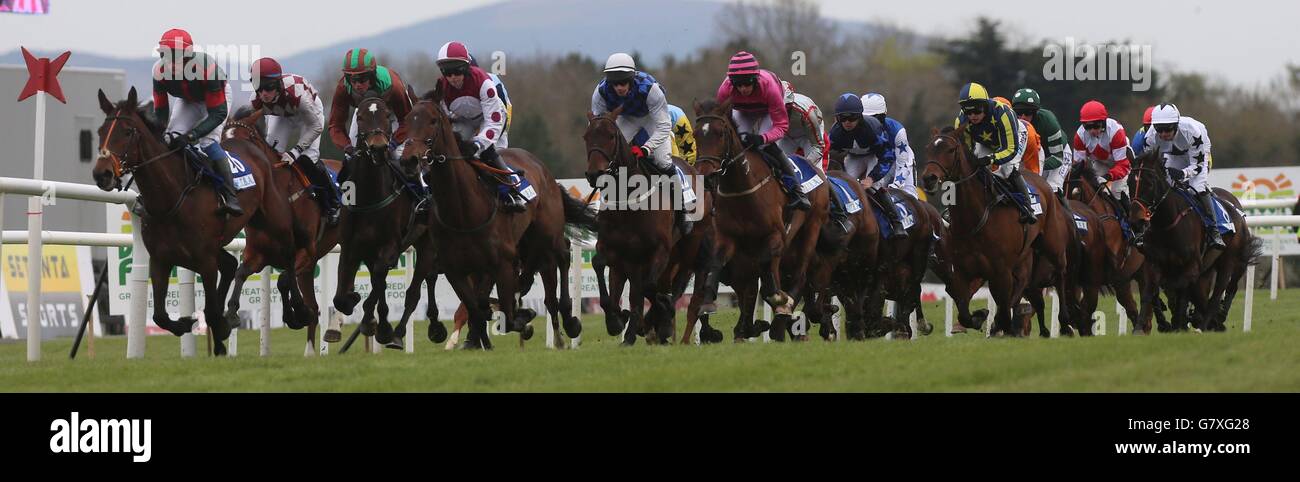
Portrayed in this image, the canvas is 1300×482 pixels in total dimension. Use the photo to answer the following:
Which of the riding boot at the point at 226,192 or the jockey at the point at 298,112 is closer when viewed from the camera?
the riding boot at the point at 226,192

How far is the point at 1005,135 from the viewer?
43.1ft

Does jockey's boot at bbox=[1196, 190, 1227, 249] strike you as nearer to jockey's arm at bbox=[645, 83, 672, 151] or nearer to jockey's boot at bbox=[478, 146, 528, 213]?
jockey's arm at bbox=[645, 83, 672, 151]

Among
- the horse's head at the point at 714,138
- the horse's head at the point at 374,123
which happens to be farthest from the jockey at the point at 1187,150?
the horse's head at the point at 374,123

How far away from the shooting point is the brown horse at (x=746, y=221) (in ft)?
38.3

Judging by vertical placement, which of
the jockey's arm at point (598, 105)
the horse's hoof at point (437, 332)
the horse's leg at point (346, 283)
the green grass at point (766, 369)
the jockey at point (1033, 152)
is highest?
the jockey's arm at point (598, 105)

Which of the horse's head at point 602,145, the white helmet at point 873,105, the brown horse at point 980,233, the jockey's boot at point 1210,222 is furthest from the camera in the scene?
the white helmet at point 873,105

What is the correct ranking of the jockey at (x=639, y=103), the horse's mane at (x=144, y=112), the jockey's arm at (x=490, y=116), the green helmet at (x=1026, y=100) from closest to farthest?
the horse's mane at (x=144, y=112), the jockey's arm at (x=490, y=116), the jockey at (x=639, y=103), the green helmet at (x=1026, y=100)

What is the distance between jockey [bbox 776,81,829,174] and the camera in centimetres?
1336

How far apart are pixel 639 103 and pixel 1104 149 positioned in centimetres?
599

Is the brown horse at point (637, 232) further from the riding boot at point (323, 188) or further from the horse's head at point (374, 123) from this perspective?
the riding boot at point (323, 188)

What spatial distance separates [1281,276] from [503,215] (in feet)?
58.2

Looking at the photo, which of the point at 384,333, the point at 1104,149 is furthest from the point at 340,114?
the point at 1104,149

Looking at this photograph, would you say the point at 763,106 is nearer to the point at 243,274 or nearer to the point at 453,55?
the point at 453,55

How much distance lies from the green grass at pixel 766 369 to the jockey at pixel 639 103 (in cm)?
191
